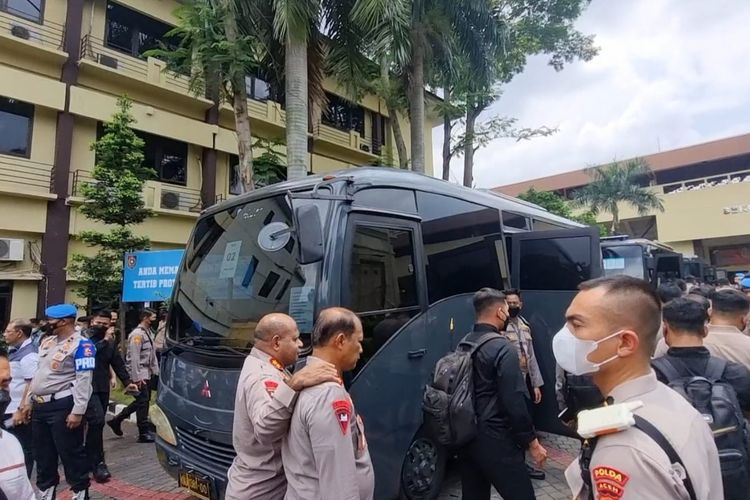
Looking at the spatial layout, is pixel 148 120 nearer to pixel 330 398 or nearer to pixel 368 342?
pixel 368 342

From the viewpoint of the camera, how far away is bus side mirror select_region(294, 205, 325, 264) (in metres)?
3.16

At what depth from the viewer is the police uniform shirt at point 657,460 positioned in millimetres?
1092

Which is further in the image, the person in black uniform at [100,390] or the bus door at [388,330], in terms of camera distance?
the person in black uniform at [100,390]

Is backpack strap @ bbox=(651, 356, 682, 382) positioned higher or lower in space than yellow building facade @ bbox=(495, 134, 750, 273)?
lower

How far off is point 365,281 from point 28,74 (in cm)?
1240

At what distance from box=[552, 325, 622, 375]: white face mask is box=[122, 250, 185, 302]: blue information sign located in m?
6.96

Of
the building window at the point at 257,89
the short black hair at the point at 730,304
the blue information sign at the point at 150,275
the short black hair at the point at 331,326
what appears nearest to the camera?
the short black hair at the point at 331,326

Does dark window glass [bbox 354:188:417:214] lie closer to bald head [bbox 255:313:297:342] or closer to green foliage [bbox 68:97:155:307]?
bald head [bbox 255:313:297:342]

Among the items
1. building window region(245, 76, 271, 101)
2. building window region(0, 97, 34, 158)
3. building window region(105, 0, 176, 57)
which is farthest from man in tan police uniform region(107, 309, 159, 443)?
building window region(245, 76, 271, 101)

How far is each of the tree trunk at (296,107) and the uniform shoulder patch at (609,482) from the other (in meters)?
7.65

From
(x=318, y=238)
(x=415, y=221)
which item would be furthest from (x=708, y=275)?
(x=318, y=238)

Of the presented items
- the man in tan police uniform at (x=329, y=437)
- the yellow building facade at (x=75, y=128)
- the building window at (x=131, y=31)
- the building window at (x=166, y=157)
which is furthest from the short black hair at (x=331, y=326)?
the building window at (x=131, y=31)

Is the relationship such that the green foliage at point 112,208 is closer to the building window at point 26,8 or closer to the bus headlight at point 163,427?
the building window at point 26,8

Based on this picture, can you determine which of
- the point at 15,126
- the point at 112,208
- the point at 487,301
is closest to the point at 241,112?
the point at 112,208
